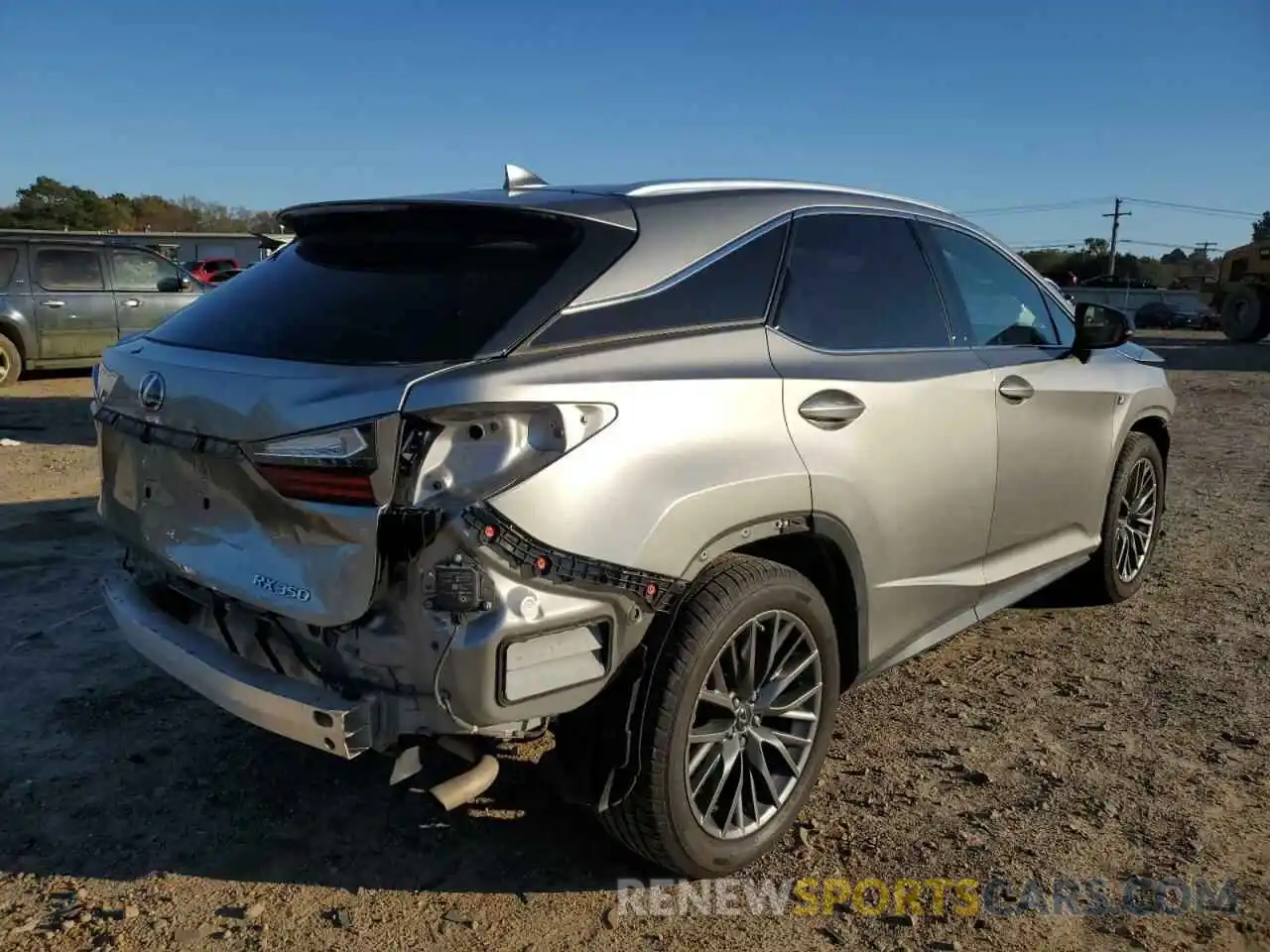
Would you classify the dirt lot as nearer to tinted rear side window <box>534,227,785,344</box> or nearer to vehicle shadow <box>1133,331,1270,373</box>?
tinted rear side window <box>534,227,785,344</box>

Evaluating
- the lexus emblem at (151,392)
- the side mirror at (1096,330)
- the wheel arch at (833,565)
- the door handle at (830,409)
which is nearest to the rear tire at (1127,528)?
the side mirror at (1096,330)

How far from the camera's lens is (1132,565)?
5.13 m

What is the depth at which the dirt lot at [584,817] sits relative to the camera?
2590 millimetres

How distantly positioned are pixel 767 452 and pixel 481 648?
0.95 m

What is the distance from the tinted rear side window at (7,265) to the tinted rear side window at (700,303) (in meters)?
12.6

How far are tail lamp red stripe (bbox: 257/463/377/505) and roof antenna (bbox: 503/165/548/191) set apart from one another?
132 centimetres


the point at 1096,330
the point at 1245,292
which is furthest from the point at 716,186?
the point at 1245,292

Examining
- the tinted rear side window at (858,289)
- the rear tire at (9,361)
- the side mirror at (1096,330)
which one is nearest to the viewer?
the tinted rear side window at (858,289)

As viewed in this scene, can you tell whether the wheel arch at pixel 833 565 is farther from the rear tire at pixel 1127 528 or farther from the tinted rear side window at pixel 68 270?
the tinted rear side window at pixel 68 270

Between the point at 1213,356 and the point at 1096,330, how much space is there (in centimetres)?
2034

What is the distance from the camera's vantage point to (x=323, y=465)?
227 cm

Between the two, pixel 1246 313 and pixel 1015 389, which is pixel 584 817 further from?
pixel 1246 313

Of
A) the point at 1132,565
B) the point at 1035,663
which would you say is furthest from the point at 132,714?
the point at 1132,565

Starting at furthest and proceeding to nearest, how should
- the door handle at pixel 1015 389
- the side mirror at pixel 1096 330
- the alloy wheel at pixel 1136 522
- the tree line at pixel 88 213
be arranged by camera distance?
the tree line at pixel 88 213 < the alloy wheel at pixel 1136 522 < the side mirror at pixel 1096 330 < the door handle at pixel 1015 389
